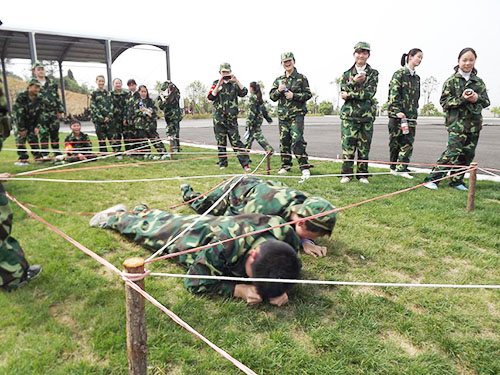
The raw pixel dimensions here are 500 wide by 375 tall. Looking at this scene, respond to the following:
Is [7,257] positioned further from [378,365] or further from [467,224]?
[467,224]

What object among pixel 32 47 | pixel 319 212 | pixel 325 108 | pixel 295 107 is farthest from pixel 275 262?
pixel 325 108

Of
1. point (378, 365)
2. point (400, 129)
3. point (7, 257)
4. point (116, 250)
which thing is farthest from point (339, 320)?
point (400, 129)

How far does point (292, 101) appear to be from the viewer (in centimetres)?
657

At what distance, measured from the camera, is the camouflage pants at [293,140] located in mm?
6605

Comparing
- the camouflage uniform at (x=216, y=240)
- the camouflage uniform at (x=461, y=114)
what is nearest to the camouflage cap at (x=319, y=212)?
the camouflage uniform at (x=216, y=240)

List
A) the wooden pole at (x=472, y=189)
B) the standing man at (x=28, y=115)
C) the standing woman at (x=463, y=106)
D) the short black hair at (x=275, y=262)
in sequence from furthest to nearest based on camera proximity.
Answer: the standing man at (x=28, y=115)
the standing woman at (x=463, y=106)
the wooden pole at (x=472, y=189)
the short black hair at (x=275, y=262)

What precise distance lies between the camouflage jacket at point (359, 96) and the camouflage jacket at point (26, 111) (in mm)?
6507

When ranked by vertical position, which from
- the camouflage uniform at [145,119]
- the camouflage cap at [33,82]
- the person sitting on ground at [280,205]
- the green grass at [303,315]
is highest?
the camouflage cap at [33,82]

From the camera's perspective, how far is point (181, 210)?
4508 millimetres

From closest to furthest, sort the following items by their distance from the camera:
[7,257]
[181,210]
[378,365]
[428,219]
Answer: [378,365], [7,257], [428,219], [181,210]

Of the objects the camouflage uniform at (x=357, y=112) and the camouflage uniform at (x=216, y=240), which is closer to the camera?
the camouflage uniform at (x=216, y=240)

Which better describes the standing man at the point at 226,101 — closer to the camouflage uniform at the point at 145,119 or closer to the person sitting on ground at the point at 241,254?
the camouflage uniform at the point at 145,119

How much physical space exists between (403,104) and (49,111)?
757cm

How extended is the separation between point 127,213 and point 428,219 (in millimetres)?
3453
